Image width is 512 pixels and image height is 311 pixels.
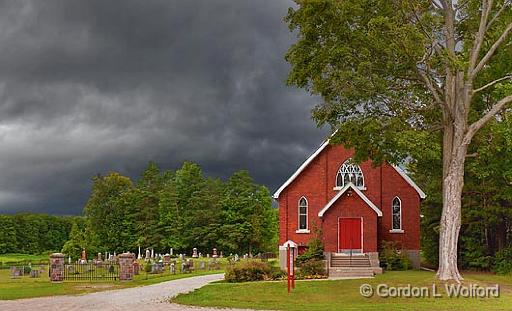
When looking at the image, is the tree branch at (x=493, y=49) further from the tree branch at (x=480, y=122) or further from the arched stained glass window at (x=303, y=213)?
the arched stained glass window at (x=303, y=213)

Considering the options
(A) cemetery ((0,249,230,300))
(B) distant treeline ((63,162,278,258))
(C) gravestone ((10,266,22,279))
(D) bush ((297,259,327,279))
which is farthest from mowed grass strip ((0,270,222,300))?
(B) distant treeline ((63,162,278,258))

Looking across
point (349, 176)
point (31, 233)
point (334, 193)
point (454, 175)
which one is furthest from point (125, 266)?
point (31, 233)

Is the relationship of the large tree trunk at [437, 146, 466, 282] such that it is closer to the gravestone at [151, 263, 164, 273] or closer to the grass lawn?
the grass lawn

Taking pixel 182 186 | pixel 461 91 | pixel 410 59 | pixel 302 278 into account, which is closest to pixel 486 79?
pixel 461 91

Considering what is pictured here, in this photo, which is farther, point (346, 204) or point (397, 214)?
point (397, 214)

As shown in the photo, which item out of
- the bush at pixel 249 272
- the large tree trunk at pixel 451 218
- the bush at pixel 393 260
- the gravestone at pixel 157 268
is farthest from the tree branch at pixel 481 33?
the gravestone at pixel 157 268

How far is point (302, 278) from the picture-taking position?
102 ft

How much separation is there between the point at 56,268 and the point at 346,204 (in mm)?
16655

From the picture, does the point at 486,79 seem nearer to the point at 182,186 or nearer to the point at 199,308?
the point at 199,308

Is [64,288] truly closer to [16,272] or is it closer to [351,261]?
[16,272]

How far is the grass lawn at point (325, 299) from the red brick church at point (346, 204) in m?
9.66

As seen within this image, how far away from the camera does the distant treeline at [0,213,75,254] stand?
9138cm

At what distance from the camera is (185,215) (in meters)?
83.8

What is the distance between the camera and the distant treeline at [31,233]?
→ 300 ft
